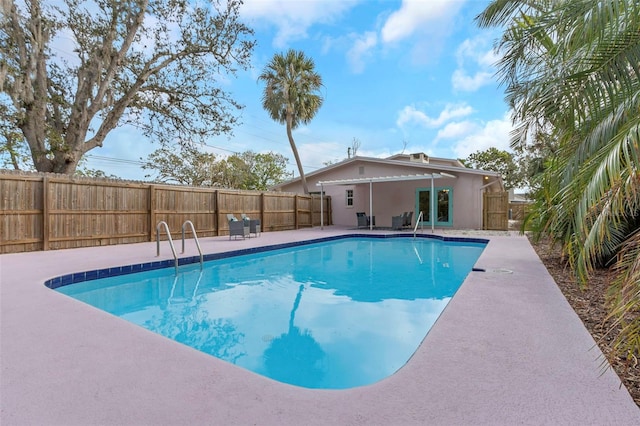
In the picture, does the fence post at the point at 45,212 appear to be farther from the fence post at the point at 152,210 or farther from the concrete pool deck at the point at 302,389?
the concrete pool deck at the point at 302,389

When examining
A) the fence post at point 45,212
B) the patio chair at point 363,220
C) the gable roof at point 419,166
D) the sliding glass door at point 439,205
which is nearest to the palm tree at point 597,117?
the fence post at point 45,212

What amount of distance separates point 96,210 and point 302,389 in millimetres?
10048

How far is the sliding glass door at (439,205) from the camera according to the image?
679 inches

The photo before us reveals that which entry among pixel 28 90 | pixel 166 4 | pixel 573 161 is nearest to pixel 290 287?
pixel 573 161

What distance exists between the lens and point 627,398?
207 centimetres

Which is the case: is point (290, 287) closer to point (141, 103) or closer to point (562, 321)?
point (562, 321)

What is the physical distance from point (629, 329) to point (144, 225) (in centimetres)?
1194

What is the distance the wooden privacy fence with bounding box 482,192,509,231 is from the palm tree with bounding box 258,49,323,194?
32.0ft

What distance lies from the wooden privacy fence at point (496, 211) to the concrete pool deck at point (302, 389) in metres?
13.7

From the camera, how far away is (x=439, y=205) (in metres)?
17.8

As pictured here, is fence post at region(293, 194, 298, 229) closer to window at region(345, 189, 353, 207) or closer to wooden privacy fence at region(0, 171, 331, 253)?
wooden privacy fence at region(0, 171, 331, 253)

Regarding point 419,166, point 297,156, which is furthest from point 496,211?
point 297,156

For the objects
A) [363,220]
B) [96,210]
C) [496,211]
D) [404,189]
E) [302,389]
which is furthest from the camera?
[404,189]

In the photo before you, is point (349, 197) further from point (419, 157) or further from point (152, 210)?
point (152, 210)
